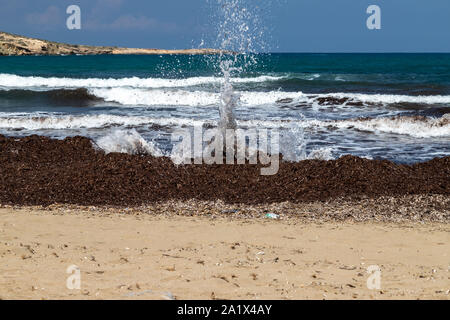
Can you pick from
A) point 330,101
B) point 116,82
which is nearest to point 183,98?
point 330,101

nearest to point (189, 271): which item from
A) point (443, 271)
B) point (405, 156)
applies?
point (443, 271)

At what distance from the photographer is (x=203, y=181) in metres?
7.81

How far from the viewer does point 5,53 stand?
8450cm

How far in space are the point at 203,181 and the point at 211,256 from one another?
125 inches

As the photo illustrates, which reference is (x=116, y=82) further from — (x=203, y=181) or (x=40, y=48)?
(x=40, y=48)

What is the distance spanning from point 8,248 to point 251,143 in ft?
24.1

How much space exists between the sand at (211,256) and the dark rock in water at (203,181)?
689 millimetres

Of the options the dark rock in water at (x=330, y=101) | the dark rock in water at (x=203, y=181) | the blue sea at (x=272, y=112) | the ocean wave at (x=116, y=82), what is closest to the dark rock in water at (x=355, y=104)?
the blue sea at (x=272, y=112)

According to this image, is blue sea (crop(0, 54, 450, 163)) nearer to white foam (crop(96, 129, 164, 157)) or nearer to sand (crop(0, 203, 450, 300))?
white foam (crop(96, 129, 164, 157))

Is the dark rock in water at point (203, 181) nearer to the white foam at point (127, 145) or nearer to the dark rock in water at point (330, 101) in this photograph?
the white foam at point (127, 145)

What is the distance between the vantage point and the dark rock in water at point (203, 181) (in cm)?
732

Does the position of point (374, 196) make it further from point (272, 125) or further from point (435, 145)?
point (272, 125)

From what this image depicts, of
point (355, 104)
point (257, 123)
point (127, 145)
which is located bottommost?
point (127, 145)

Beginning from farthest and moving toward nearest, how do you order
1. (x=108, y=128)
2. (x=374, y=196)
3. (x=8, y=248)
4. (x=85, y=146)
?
(x=108, y=128) < (x=85, y=146) < (x=374, y=196) < (x=8, y=248)
